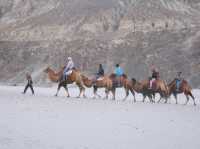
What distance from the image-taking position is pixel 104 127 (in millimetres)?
16188

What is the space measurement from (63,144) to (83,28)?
6093 centimetres

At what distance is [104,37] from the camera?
2776 inches

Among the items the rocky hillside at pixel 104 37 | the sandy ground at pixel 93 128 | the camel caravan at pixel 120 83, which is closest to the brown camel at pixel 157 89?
the camel caravan at pixel 120 83

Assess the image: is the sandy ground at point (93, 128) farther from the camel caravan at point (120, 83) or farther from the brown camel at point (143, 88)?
the brown camel at point (143, 88)

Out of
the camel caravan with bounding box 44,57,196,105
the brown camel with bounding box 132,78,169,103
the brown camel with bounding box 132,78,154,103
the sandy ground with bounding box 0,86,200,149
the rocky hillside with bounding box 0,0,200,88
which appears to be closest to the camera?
the sandy ground with bounding box 0,86,200,149

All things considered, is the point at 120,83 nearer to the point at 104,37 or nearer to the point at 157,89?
the point at 157,89

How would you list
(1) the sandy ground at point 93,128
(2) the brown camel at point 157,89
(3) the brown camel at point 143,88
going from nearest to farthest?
1. (1) the sandy ground at point 93,128
2. (2) the brown camel at point 157,89
3. (3) the brown camel at point 143,88

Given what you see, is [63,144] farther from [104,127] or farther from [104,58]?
[104,58]

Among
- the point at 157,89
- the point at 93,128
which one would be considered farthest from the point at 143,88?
the point at 93,128

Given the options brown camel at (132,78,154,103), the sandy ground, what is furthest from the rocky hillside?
the sandy ground

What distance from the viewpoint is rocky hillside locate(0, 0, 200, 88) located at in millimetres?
59781

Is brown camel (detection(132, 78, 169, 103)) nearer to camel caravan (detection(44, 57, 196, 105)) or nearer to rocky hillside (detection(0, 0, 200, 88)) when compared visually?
camel caravan (detection(44, 57, 196, 105))

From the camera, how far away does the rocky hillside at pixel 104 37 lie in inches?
2354

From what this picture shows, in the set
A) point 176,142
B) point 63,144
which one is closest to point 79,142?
point 63,144
